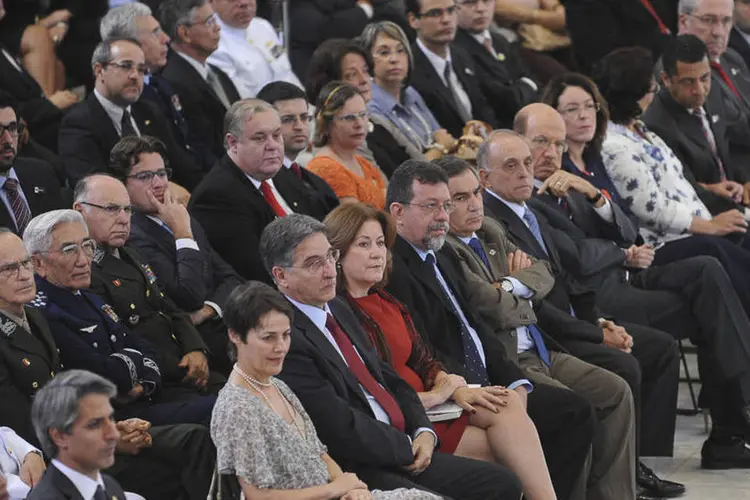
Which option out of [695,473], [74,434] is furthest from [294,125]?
[74,434]

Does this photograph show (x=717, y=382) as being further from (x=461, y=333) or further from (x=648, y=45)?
(x=648, y=45)

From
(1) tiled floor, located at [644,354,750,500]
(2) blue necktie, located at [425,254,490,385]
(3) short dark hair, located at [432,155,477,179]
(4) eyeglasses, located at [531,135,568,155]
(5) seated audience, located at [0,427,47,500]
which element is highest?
(3) short dark hair, located at [432,155,477,179]

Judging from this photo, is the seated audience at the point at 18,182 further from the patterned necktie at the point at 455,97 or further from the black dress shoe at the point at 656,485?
the patterned necktie at the point at 455,97

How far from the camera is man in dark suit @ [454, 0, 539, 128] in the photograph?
8.66 m

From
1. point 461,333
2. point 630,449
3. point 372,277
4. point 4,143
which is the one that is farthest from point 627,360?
point 4,143

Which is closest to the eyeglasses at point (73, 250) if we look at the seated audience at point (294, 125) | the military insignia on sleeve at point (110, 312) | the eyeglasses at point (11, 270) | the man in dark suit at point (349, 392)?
the military insignia on sleeve at point (110, 312)

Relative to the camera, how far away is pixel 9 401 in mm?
4598

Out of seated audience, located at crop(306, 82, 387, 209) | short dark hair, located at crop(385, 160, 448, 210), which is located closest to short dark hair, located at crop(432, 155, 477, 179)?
short dark hair, located at crop(385, 160, 448, 210)

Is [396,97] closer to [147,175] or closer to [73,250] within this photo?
[147,175]

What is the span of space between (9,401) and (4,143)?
56.3 inches

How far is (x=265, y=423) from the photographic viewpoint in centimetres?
437

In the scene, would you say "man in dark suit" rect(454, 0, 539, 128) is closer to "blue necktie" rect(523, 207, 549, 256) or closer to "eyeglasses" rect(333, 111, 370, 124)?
"eyeglasses" rect(333, 111, 370, 124)

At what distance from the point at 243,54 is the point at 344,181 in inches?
57.0

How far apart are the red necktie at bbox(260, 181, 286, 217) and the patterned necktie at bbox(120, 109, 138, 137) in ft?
2.70
